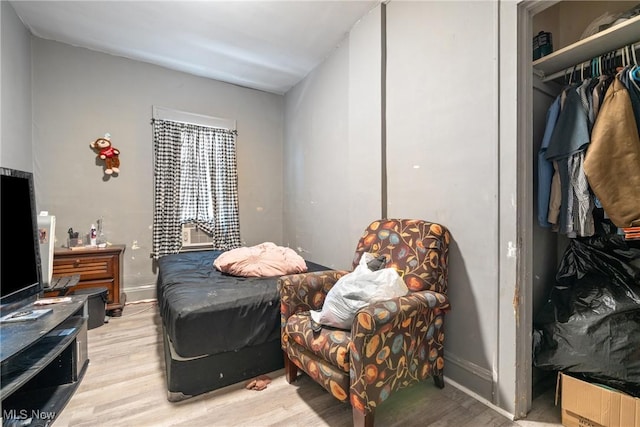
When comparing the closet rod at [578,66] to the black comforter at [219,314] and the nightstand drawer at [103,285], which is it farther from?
the nightstand drawer at [103,285]

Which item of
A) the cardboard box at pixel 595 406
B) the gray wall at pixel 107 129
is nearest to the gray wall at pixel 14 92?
the gray wall at pixel 107 129

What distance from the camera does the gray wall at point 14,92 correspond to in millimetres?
2252

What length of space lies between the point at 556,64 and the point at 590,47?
0.17 meters

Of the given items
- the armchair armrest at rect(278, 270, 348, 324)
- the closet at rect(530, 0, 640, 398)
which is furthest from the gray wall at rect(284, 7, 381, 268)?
the closet at rect(530, 0, 640, 398)

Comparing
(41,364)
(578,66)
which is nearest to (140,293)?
(41,364)

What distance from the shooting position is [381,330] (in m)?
1.26

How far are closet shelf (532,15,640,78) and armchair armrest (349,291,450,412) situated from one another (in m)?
1.45

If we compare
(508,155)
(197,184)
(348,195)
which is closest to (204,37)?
(197,184)

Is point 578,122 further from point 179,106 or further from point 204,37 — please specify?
point 179,106

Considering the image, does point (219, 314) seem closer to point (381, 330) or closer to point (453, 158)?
point (381, 330)

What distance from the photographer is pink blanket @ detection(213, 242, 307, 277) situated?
2344mm

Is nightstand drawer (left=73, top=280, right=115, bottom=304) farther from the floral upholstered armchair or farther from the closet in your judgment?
the closet

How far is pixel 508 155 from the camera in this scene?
1.51m

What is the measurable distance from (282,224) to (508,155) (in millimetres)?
3186
